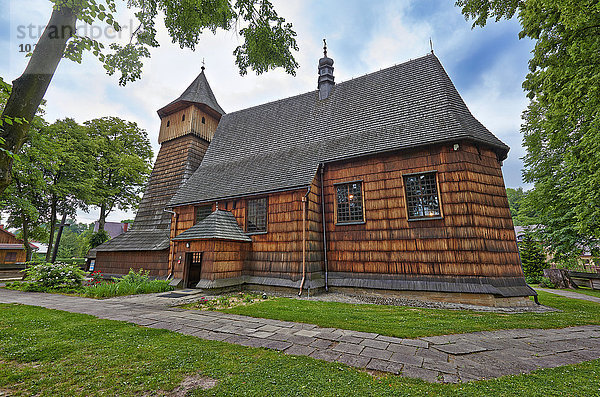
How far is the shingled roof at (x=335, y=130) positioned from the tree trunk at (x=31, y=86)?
309 inches

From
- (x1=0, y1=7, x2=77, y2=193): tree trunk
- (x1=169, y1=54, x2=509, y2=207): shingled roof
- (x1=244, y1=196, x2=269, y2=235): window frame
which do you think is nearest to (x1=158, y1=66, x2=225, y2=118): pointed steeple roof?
(x1=169, y1=54, x2=509, y2=207): shingled roof

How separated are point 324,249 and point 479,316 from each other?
5.66 m

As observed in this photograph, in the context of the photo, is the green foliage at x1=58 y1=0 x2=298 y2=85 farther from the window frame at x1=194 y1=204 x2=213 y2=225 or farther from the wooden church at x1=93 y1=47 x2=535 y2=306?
the window frame at x1=194 y1=204 x2=213 y2=225

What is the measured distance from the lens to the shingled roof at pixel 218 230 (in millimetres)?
10375

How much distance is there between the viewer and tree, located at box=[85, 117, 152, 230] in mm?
22844

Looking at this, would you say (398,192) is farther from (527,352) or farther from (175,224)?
(175,224)

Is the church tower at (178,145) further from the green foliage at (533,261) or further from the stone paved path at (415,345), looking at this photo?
the green foliage at (533,261)

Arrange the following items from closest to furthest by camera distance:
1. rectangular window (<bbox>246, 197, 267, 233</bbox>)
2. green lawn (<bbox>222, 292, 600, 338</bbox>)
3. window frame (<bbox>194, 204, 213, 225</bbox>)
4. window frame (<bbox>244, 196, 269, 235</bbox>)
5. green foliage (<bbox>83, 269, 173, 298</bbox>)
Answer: green lawn (<bbox>222, 292, 600, 338</bbox>) → green foliage (<bbox>83, 269, 173, 298</bbox>) → window frame (<bbox>244, 196, 269, 235</bbox>) → rectangular window (<bbox>246, 197, 267, 233</bbox>) → window frame (<bbox>194, 204, 213, 225</bbox>)

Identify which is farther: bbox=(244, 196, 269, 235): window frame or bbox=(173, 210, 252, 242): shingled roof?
bbox=(244, 196, 269, 235): window frame

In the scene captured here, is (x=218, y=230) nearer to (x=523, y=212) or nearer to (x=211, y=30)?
(x=211, y=30)

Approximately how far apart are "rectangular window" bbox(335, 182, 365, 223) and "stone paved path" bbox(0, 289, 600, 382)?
5828mm

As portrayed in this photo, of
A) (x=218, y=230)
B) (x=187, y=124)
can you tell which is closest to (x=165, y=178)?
(x=187, y=124)

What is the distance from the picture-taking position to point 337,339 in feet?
14.1

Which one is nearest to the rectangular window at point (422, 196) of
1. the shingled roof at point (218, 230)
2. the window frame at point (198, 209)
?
the shingled roof at point (218, 230)
